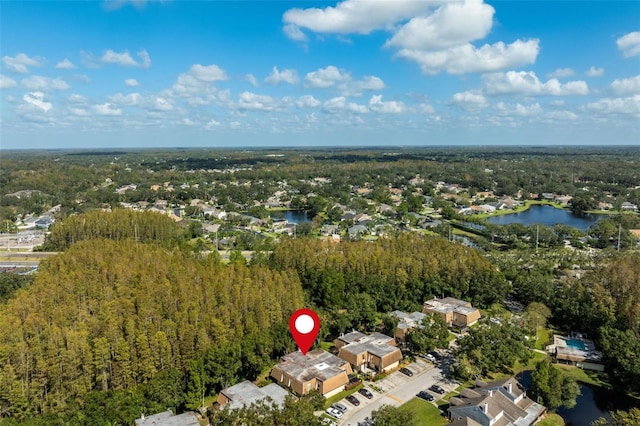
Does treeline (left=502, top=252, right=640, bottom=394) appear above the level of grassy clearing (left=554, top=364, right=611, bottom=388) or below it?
above

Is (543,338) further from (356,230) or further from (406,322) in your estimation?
(356,230)

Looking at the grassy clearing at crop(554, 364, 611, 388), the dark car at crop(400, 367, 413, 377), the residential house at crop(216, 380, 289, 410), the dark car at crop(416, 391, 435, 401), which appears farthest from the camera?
the dark car at crop(400, 367, 413, 377)

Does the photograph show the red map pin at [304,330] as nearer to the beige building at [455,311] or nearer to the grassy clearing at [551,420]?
the beige building at [455,311]

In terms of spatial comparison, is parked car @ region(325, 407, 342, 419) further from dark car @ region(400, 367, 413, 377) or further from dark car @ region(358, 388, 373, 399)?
dark car @ region(400, 367, 413, 377)

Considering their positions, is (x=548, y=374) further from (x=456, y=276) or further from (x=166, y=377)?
(x=166, y=377)

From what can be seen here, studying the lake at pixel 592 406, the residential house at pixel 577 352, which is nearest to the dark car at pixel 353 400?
the lake at pixel 592 406

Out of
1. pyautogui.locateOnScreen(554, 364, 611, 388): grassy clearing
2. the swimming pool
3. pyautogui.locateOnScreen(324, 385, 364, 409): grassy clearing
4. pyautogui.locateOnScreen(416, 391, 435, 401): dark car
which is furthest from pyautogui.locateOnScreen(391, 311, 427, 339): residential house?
the swimming pool
